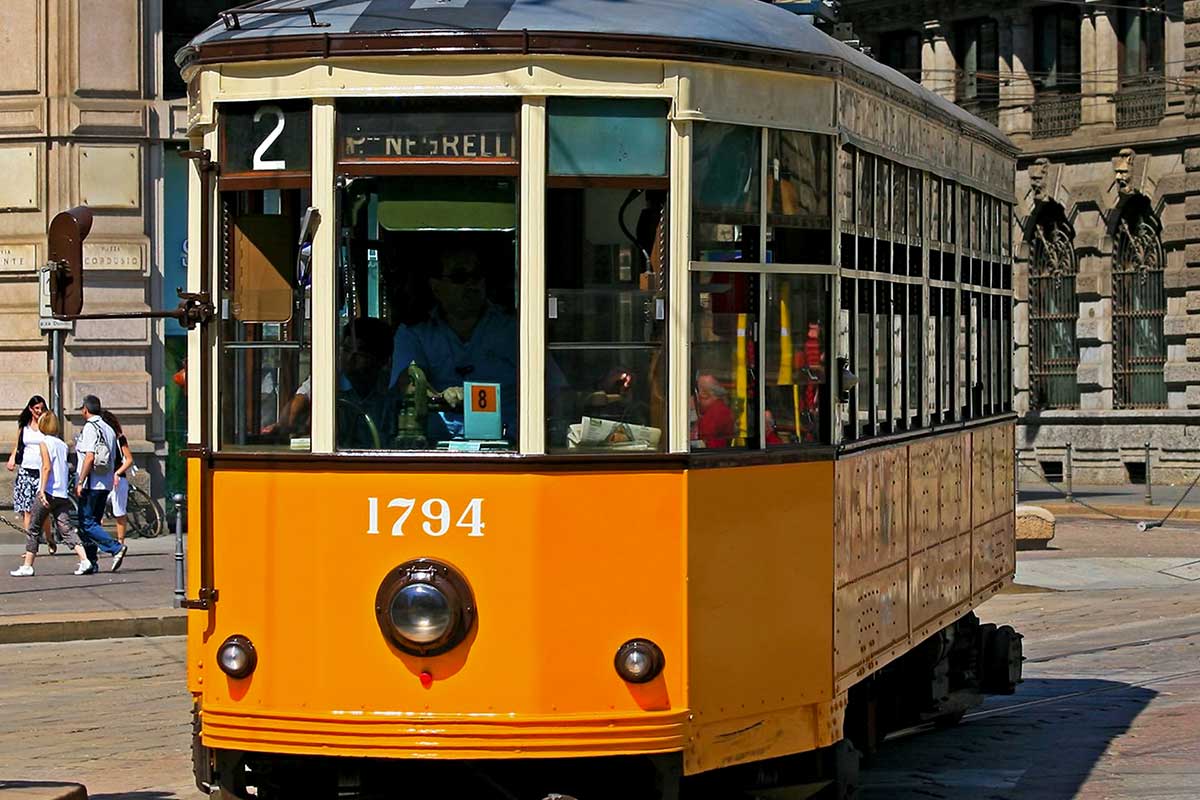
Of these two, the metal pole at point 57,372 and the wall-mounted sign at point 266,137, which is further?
the metal pole at point 57,372

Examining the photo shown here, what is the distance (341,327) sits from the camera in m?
7.02

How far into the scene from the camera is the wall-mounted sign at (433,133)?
270 inches

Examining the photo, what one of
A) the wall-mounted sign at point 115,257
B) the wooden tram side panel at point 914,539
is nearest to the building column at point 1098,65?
the wall-mounted sign at point 115,257

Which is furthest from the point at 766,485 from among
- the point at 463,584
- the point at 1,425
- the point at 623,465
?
the point at 1,425

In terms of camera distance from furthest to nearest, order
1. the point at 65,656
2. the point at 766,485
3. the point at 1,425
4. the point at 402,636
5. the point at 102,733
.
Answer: the point at 1,425
the point at 65,656
the point at 102,733
the point at 766,485
the point at 402,636

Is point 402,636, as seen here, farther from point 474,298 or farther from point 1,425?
point 1,425

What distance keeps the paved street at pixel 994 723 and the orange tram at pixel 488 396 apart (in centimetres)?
290

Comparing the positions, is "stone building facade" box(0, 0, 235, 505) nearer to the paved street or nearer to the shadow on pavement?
the paved street

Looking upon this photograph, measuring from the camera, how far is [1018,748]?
445 inches

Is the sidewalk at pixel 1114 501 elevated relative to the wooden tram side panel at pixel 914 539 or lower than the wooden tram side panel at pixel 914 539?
lower

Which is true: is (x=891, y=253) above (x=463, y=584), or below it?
above

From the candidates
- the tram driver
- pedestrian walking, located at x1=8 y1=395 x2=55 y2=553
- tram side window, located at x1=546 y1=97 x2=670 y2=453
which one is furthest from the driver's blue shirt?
pedestrian walking, located at x1=8 y1=395 x2=55 y2=553

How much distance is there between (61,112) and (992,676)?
13.5 meters

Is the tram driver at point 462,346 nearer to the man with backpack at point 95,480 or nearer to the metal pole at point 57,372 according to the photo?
the man with backpack at point 95,480
